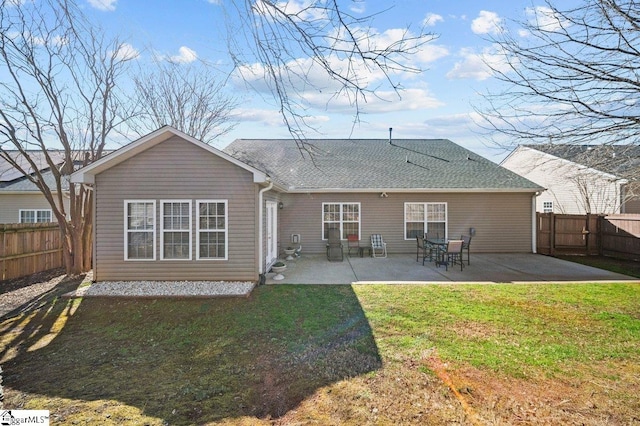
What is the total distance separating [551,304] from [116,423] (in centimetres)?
716

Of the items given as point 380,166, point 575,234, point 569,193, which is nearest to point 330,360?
point 380,166

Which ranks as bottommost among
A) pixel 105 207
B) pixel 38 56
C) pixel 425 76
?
pixel 105 207

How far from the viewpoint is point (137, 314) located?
611 centimetres

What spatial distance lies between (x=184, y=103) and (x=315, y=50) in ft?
53.3

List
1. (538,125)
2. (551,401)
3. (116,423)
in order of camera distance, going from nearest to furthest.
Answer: (116,423) → (551,401) → (538,125)

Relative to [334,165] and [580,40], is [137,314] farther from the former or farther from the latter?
[334,165]

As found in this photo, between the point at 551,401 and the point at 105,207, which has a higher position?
the point at 105,207

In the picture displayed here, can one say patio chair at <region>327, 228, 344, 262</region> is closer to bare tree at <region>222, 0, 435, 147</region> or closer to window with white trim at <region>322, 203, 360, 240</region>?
window with white trim at <region>322, 203, 360, 240</region>

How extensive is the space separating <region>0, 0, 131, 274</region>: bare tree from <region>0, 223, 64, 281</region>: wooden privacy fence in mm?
854

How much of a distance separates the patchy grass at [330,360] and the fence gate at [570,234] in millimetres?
6680

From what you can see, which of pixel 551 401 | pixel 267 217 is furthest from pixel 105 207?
pixel 551 401

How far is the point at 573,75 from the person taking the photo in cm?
477

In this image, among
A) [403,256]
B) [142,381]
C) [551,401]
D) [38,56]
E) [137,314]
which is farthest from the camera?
[403,256]

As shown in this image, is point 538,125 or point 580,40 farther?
Answer: point 538,125
